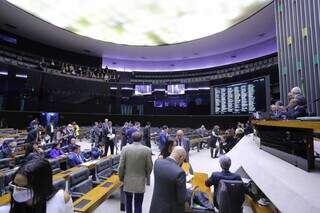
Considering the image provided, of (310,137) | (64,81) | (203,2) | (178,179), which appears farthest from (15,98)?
(310,137)

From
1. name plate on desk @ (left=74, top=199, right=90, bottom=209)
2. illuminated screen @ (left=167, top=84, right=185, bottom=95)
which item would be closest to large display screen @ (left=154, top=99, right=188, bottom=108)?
illuminated screen @ (left=167, top=84, right=185, bottom=95)

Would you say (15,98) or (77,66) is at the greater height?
(77,66)

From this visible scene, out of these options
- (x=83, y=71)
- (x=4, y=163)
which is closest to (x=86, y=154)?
(x=4, y=163)

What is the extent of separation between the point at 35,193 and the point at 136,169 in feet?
6.57

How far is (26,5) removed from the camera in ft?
37.7

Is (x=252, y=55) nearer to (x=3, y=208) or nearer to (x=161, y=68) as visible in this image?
(x=161, y=68)

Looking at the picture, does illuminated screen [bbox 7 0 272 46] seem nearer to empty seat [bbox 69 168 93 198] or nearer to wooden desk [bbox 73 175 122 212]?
empty seat [bbox 69 168 93 198]

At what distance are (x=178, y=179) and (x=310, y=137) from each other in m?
1.36

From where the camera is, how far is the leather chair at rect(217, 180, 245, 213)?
9.32 feet

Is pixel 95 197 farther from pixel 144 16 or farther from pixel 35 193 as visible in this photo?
pixel 144 16

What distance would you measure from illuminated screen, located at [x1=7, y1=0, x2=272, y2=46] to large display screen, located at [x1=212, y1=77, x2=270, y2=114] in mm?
3555

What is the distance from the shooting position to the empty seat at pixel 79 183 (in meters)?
3.64

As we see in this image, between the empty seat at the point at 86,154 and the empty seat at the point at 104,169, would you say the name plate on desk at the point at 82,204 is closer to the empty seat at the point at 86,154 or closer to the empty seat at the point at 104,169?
the empty seat at the point at 104,169

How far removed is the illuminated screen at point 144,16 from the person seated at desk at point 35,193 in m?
11.7
